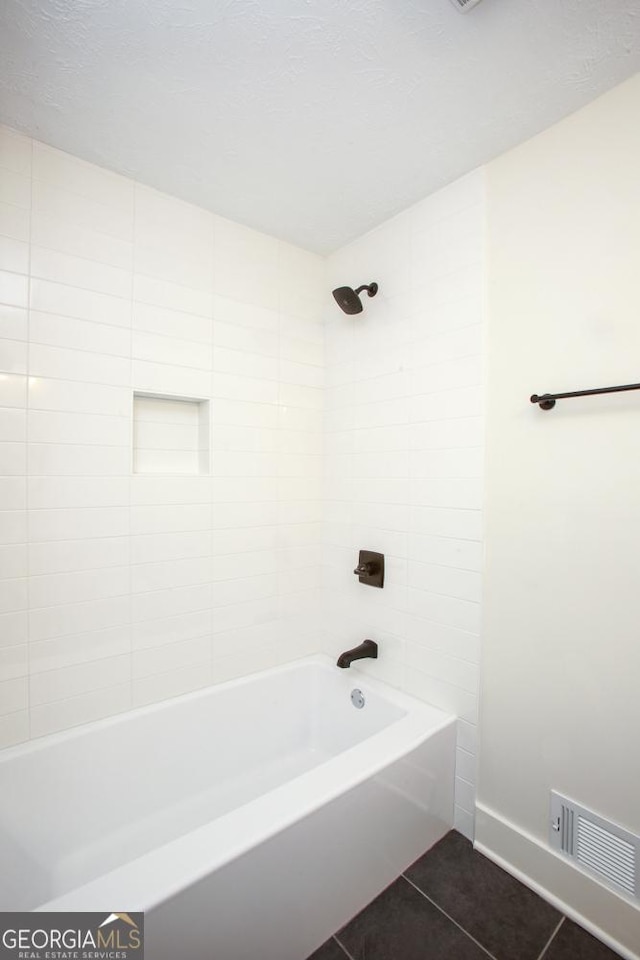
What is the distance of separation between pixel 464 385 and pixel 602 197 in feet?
2.22

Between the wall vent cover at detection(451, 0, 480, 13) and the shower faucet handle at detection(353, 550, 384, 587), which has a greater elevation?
the wall vent cover at detection(451, 0, 480, 13)

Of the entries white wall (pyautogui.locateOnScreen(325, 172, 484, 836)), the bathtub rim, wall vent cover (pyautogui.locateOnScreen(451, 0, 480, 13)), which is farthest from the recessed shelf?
wall vent cover (pyautogui.locateOnScreen(451, 0, 480, 13))

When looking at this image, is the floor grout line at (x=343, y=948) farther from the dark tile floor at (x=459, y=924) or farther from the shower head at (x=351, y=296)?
the shower head at (x=351, y=296)

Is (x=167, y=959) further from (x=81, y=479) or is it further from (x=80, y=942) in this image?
(x=81, y=479)

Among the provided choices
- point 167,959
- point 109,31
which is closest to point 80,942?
point 167,959

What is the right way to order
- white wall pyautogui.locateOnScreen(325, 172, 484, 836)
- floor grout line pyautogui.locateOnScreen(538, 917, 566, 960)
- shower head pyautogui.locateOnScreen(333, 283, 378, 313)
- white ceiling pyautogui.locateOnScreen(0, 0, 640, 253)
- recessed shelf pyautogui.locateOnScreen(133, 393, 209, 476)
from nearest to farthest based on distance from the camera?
white ceiling pyautogui.locateOnScreen(0, 0, 640, 253) → floor grout line pyautogui.locateOnScreen(538, 917, 566, 960) → white wall pyautogui.locateOnScreen(325, 172, 484, 836) → recessed shelf pyautogui.locateOnScreen(133, 393, 209, 476) → shower head pyautogui.locateOnScreen(333, 283, 378, 313)

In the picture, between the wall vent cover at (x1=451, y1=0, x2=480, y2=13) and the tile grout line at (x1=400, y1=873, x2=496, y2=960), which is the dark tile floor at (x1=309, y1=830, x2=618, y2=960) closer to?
the tile grout line at (x1=400, y1=873, x2=496, y2=960)

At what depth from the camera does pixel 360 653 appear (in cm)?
191

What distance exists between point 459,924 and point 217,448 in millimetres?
1850

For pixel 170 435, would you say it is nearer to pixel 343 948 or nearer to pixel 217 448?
pixel 217 448

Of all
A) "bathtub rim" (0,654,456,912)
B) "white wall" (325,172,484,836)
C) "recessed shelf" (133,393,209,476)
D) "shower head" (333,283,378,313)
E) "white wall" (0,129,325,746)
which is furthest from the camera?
"shower head" (333,283,378,313)

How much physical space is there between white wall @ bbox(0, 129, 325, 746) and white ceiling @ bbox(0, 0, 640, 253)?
27cm

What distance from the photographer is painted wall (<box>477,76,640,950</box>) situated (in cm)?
123

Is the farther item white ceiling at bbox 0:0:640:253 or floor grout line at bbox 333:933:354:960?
floor grout line at bbox 333:933:354:960
